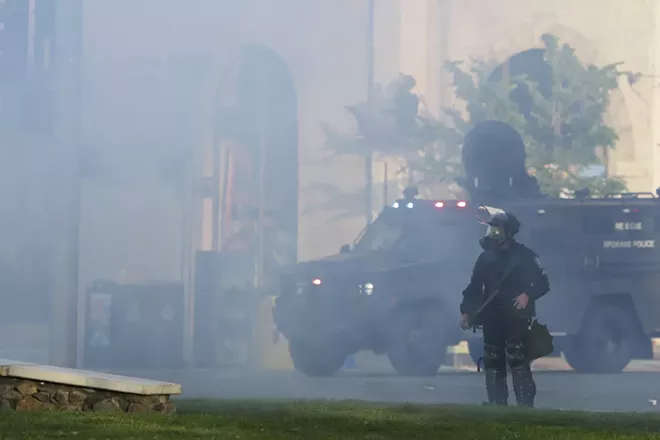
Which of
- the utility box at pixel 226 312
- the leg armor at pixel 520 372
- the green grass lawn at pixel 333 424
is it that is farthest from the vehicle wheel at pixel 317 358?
the green grass lawn at pixel 333 424

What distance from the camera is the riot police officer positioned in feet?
32.1

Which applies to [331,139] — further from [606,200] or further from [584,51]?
[584,51]

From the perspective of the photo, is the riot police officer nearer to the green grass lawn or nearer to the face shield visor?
the face shield visor

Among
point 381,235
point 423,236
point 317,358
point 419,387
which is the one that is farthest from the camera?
point 381,235

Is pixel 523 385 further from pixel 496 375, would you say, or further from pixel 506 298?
pixel 506 298

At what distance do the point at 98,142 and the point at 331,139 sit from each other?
338 centimetres

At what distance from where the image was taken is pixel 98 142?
41.5 feet

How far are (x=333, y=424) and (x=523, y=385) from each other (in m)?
2.46

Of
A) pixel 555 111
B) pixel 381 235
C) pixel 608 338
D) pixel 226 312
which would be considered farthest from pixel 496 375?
pixel 555 111

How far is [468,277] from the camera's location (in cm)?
1415

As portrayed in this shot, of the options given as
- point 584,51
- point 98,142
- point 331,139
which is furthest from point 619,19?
point 98,142

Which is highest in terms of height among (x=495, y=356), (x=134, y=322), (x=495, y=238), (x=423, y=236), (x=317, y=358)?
(x=423, y=236)

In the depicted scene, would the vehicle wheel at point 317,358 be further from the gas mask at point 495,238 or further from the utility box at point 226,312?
the gas mask at point 495,238

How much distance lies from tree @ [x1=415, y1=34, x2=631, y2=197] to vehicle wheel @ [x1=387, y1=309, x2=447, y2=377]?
4.60m
